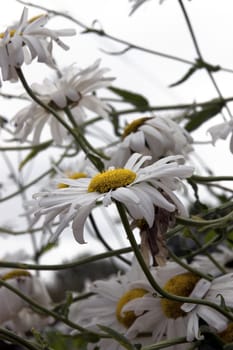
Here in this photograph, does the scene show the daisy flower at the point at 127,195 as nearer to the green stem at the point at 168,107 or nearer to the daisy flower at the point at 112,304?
the daisy flower at the point at 112,304

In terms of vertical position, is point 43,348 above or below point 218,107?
below

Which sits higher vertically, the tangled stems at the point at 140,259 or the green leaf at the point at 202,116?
the green leaf at the point at 202,116

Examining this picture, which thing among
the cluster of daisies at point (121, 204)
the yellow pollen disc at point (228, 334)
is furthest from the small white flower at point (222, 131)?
the yellow pollen disc at point (228, 334)

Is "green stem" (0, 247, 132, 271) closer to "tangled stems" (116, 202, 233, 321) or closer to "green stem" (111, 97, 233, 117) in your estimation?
"tangled stems" (116, 202, 233, 321)

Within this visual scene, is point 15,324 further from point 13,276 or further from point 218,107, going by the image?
point 218,107

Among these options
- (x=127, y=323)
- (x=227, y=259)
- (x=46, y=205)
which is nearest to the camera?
(x=46, y=205)

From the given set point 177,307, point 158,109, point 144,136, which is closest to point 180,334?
point 177,307

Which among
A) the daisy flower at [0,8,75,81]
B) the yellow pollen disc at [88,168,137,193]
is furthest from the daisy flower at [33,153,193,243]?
the daisy flower at [0,8,75,81]
